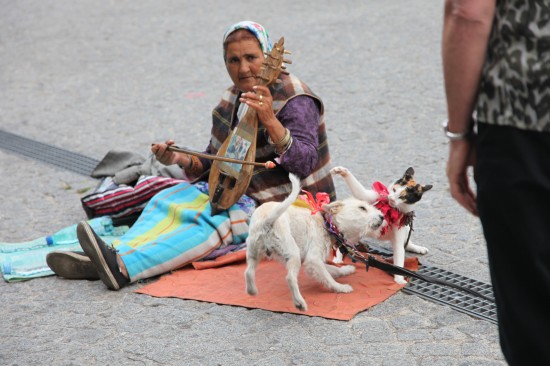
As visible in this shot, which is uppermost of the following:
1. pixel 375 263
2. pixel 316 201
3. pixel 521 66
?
pixel 521 66

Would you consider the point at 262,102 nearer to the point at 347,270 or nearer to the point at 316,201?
the point at 316,201

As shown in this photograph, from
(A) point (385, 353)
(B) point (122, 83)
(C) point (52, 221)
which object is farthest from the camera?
(B) point (122, 83)

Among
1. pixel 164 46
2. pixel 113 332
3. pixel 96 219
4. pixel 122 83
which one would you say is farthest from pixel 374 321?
pixel 164 46

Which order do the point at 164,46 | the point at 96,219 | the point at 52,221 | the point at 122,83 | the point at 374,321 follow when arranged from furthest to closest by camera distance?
the point at 164,46, the point at 122,83, the point at 52,221, the point at 96,219, the point at 374,321

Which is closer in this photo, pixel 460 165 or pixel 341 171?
pixel 460 165

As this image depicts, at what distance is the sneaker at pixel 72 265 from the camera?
14.5 ft

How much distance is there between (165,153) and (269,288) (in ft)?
3.04

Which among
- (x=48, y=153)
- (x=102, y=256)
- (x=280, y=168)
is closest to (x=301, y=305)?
(x=280, y=168)

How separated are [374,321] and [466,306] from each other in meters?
0.42

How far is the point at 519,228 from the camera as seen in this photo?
6.75 ft

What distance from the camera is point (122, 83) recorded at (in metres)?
8.42

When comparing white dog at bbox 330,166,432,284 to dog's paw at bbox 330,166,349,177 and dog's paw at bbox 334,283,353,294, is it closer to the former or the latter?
dog's paw at bbox 330,166,349,177

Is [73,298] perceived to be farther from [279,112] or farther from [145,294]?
[279,112]

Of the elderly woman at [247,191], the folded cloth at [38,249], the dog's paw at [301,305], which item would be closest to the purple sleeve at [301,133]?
the elderly woman at [247,191]
